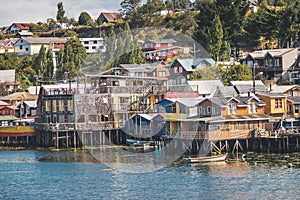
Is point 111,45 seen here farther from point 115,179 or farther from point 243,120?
point 115,179

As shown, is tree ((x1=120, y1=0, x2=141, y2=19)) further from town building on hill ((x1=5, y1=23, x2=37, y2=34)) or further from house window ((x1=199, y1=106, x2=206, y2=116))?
house window ((x1=199, y1=106, x2=206, y2=116))

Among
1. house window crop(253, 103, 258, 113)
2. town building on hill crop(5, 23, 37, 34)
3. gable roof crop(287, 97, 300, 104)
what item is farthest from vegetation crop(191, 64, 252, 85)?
town building on hill crop(5, 23, 37, 34)

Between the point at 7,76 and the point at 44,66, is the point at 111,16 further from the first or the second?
the point at 7,76

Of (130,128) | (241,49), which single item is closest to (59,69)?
(241,49)

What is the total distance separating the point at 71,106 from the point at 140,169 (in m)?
20.4

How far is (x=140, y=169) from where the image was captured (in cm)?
4803

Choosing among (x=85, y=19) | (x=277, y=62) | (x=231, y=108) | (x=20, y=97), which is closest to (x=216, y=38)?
(x=277, y=62)

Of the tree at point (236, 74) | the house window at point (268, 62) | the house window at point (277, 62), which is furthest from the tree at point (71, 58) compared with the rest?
the house window at point (277, 62)

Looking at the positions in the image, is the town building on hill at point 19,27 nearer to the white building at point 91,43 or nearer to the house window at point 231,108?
the white building at point 91,43

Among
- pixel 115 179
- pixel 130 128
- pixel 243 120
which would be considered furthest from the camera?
pixel 130 128

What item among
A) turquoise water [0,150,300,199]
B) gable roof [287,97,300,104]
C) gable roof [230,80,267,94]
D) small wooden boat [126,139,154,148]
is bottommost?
turquoise water [0,150,300,199]

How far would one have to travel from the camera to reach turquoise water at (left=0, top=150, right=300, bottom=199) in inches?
1521

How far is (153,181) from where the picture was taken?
141 ft

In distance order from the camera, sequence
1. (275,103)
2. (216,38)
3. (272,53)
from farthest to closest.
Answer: (216,38), (272,53), (275,103)
